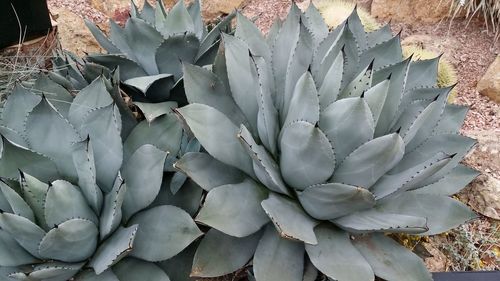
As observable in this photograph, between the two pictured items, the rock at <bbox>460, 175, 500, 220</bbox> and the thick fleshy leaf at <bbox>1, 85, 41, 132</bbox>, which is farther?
the rock at <bbox>460, 175, 500, 220</bbox>

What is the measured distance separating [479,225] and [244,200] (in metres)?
1.11

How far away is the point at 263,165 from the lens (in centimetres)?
123

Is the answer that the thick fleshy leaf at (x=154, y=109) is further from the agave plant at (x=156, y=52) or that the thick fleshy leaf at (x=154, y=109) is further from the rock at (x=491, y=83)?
the rock at (x=491, y=83)

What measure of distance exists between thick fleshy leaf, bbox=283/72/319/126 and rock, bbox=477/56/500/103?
2316 millimetres

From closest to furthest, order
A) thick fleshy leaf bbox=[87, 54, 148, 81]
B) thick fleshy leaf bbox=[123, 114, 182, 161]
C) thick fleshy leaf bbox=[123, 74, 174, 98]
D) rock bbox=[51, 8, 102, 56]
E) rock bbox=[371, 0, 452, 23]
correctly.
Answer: thick fleshy leaf bbox=[123, 114, 182, 161]
thick fleshy leaf bbox=[123, 74, 174, 98]
thick fleshy leaf bbox=[87, 54, 148, 81]
rock bbox=[51, 8, 102, 56]
rock bbox=[371, 0, 452, 23]

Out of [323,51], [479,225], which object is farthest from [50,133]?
[479,225]

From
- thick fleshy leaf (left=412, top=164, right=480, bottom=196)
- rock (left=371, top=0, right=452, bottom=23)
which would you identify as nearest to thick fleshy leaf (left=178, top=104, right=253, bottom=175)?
thick fleshy leaf (left=412, top=164, right=480, bottom=196)

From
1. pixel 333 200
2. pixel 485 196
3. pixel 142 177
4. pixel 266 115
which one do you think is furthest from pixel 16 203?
pixel 485 196

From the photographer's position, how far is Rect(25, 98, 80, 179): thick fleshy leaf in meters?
1.33

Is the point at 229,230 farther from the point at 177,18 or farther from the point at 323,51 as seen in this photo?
the point at 177,18

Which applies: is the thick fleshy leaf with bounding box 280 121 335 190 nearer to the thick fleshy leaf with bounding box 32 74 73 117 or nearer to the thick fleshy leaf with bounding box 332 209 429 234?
the thick fleshy leaf with bounding box 332 209 429 234

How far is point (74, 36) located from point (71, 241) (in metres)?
2.47

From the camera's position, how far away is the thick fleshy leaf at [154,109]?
1.49m

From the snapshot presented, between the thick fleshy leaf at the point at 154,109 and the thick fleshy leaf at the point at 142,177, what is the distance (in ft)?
0.52
